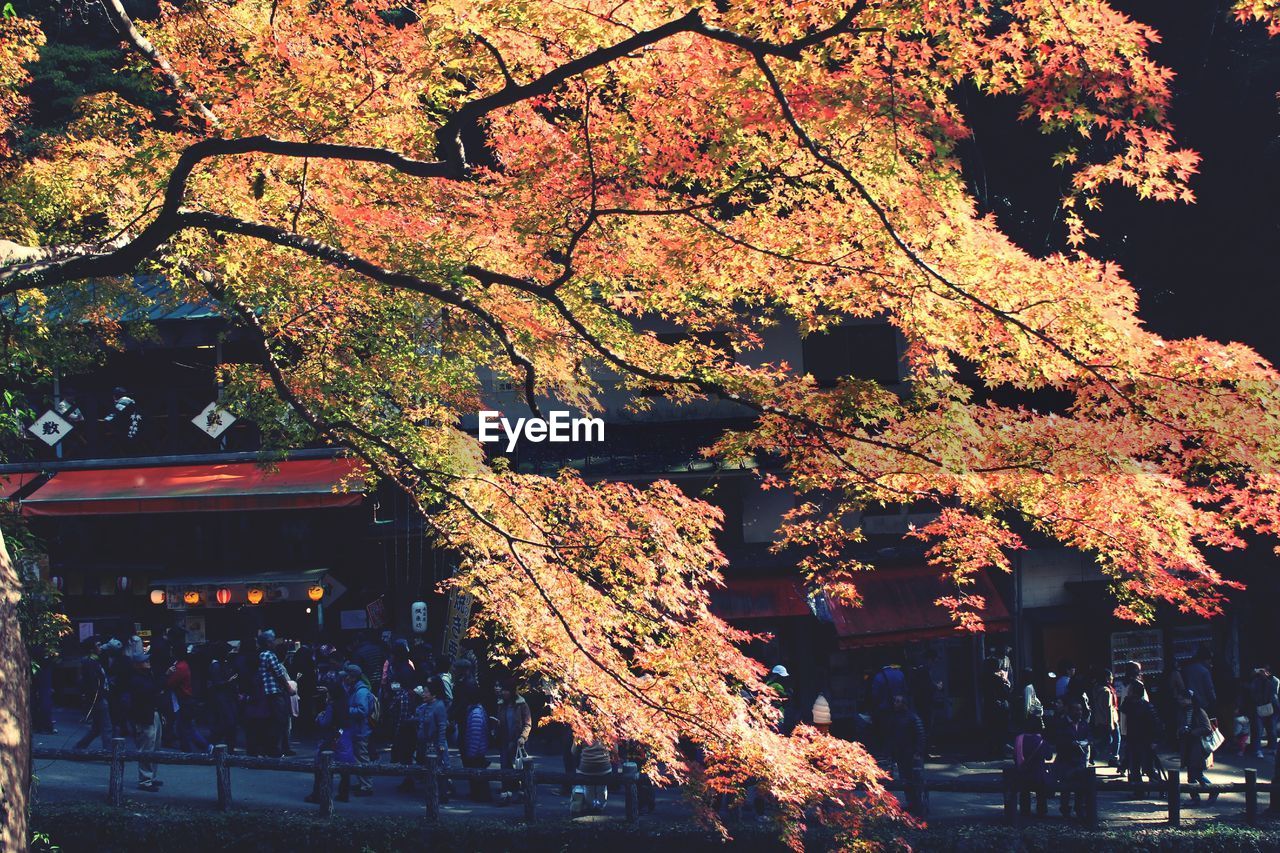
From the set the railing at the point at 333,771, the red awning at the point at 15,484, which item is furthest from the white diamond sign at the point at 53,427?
the railing at the point at 333,771

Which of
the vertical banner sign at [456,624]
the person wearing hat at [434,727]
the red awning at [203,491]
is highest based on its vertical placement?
the red awning at [203,491]

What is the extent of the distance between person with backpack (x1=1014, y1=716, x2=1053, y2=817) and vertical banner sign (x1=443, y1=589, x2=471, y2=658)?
27.7 feet

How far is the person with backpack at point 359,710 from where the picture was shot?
13.5 meters

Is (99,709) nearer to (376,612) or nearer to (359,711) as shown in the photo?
(359,711)

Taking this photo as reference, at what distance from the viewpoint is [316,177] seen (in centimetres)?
1108

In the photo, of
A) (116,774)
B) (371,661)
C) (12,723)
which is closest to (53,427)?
(371,661)

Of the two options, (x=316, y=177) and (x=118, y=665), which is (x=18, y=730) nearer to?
(x=316, y=177)

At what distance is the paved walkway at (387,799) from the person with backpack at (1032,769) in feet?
0.95

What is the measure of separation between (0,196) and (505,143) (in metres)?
5.84

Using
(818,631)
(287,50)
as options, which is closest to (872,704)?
(818,631)

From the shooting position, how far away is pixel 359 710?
13453 millimetres

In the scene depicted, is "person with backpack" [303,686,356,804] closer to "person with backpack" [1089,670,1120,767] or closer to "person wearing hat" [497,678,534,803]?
"person wearing hat" [497,678,534,803]

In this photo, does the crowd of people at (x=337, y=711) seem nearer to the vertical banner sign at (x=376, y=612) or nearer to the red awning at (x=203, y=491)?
the vertical banner sign at (x=376, y=612)

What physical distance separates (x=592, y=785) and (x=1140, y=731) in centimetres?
704
